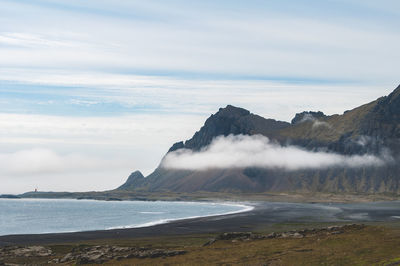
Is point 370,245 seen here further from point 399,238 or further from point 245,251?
point 245,251

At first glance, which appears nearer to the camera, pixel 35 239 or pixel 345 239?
pixel 345 239

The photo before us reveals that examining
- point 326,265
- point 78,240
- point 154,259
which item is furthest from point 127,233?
point 326,265

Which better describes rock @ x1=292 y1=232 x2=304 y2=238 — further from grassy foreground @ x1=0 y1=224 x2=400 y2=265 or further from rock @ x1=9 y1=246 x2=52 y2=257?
rock @ x1=9 y1=246 x2=52 y2=257

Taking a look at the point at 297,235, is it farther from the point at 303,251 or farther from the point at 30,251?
the point at 30,251

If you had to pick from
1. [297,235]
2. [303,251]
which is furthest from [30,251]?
[303,251]

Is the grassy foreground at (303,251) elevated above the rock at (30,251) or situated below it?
above

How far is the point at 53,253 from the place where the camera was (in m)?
83.5

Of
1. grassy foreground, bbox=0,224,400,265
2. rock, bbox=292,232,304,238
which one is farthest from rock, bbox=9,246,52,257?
rock, bbox=292,232,304,238

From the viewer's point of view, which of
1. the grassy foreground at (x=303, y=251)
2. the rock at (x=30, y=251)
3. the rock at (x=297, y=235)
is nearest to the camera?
the grassy foreground at (x=303, y=251)

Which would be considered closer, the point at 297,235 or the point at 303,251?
the point at 303,251

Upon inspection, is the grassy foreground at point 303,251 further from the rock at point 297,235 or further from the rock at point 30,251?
the rock at point 30,251

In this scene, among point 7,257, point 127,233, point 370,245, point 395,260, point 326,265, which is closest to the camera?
point 395,260

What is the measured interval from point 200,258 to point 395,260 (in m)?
22.3

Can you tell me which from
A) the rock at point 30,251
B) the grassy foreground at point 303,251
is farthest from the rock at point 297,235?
the rock at point 30,251
